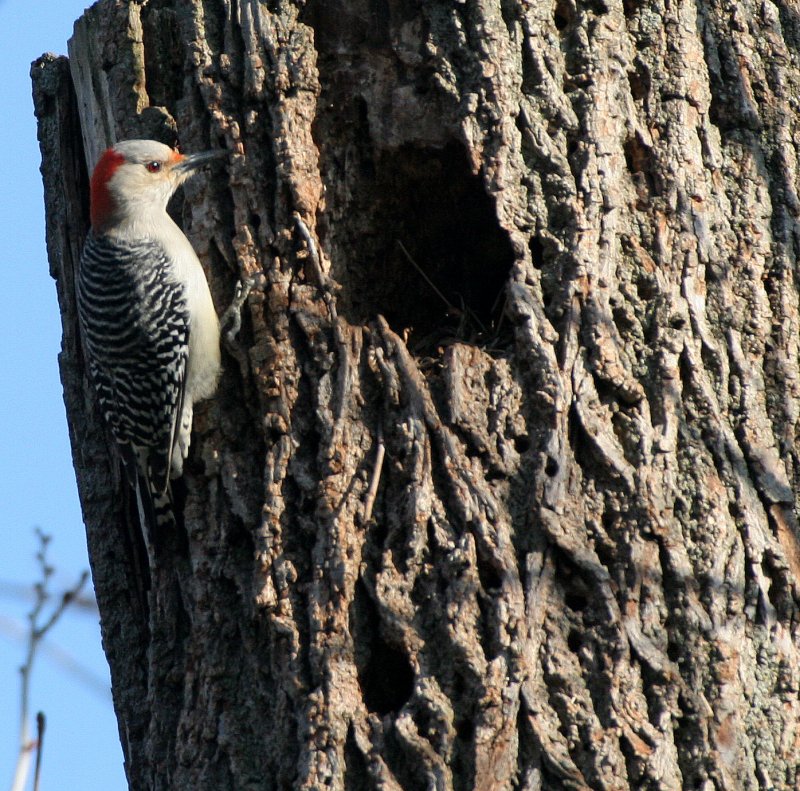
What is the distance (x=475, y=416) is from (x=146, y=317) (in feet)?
7.17

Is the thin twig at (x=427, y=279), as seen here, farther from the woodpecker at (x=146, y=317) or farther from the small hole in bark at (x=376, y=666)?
the small hole in bark at (x=376, y=666)

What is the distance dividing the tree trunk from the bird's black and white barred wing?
0.18 meters

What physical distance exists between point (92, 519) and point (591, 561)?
219cm

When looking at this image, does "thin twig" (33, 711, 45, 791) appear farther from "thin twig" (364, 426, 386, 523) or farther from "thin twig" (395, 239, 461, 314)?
"thin twig" (395, 239, 461, 314)

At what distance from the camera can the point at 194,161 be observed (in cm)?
452

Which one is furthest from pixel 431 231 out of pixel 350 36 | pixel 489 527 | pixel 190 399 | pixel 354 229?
pixel 489 527

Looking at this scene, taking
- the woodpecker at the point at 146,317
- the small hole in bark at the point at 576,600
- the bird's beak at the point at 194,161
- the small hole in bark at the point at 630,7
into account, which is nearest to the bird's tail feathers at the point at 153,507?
the woodpecker at the point at 146,317

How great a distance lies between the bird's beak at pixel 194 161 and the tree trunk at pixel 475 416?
0.07 metres

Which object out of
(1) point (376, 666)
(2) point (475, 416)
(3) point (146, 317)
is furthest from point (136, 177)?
(1) point (376, 666)

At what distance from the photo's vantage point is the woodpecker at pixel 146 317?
461cm

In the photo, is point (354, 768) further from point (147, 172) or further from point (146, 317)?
point (146, 317)

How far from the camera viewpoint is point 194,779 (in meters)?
3.79

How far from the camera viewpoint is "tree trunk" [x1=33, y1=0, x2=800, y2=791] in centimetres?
349

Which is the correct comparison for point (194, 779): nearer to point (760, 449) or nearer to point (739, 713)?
point (739, 713)
